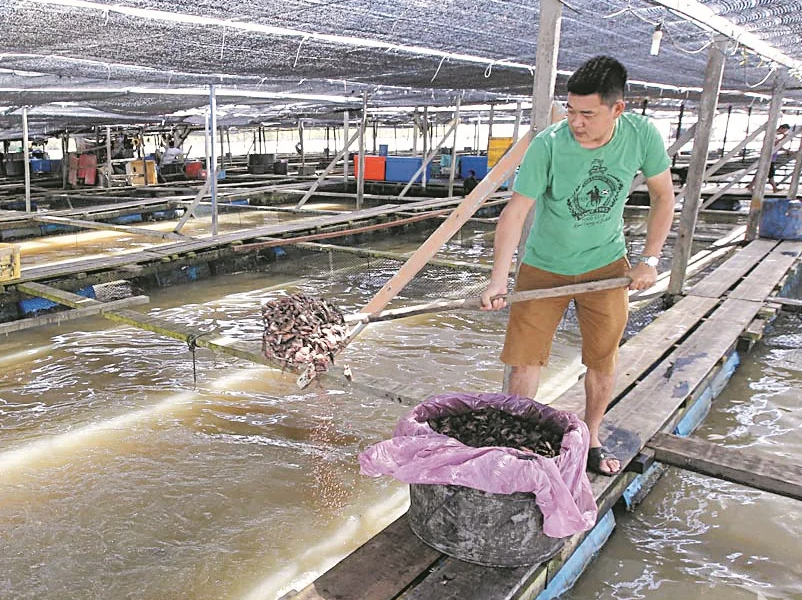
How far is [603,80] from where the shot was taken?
1902 millimetres

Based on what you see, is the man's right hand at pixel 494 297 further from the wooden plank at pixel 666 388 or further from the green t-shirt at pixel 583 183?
the wooden plank at pixel 666 388

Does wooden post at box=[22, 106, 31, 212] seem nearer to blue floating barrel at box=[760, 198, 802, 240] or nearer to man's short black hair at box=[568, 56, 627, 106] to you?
man's short black hair at box=[568, 56, 627, 106]

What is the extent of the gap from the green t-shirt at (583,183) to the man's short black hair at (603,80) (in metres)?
0.17

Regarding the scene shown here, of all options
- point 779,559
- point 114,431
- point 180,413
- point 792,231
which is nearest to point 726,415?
point 779,559

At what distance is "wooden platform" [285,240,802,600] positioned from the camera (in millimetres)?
1840

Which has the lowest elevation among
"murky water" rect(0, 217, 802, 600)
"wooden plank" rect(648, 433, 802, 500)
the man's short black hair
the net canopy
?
"murky water" rect(0, 217, 802, 600)

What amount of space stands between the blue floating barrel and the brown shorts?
253 inches

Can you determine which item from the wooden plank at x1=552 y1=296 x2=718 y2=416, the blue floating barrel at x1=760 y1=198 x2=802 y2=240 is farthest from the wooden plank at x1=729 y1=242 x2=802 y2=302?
the wooden plank at x1=552 y1=296 x2=718 y2=416

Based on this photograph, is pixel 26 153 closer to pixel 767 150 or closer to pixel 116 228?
pixel 116 228

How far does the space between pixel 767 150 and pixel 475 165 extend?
26.6 feet

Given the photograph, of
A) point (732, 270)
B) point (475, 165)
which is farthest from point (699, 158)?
point (475, 165)

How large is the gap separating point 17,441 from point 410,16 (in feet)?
10.9

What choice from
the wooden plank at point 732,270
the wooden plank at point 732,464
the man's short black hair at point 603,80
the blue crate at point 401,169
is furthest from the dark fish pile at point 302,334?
the blue crate at point 401,169

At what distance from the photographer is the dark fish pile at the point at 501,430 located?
217cm
